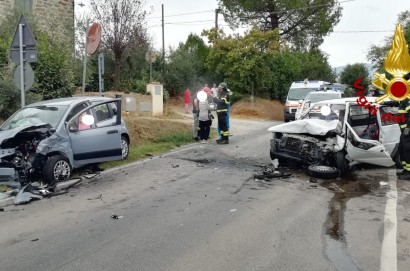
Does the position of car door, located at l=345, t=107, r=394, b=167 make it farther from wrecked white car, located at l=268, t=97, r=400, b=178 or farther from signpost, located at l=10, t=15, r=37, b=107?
signpost, located at l=10, t=15, r=37, b=107

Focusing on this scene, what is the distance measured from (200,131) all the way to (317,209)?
338 inches

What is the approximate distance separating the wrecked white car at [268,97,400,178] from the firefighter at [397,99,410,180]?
385 millimetres

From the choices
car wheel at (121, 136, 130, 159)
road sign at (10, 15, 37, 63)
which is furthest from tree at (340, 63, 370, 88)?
road sign at (10, 15, 37, 63)

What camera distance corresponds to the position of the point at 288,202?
23.4ft

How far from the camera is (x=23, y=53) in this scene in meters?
9.80

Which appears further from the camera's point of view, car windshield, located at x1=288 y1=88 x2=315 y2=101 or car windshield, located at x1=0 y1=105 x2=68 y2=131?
car windshield, located at x1=288 y1=88 x2=315 y2=101

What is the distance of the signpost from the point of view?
9641mm

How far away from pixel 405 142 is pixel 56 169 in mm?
6716

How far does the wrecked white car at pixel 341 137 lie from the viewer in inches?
361

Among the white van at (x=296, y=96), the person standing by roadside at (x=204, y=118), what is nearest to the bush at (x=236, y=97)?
the white van at (x=296, y=96)

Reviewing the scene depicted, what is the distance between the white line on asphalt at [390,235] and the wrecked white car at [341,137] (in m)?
1.26

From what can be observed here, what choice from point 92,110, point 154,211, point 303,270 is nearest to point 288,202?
point 154,211

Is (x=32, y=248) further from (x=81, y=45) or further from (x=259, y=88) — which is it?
(x=259, y=88)

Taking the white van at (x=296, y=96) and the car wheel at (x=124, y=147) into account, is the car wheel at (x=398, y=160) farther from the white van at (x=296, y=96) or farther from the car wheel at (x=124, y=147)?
the white van at (x=296, y=96)
